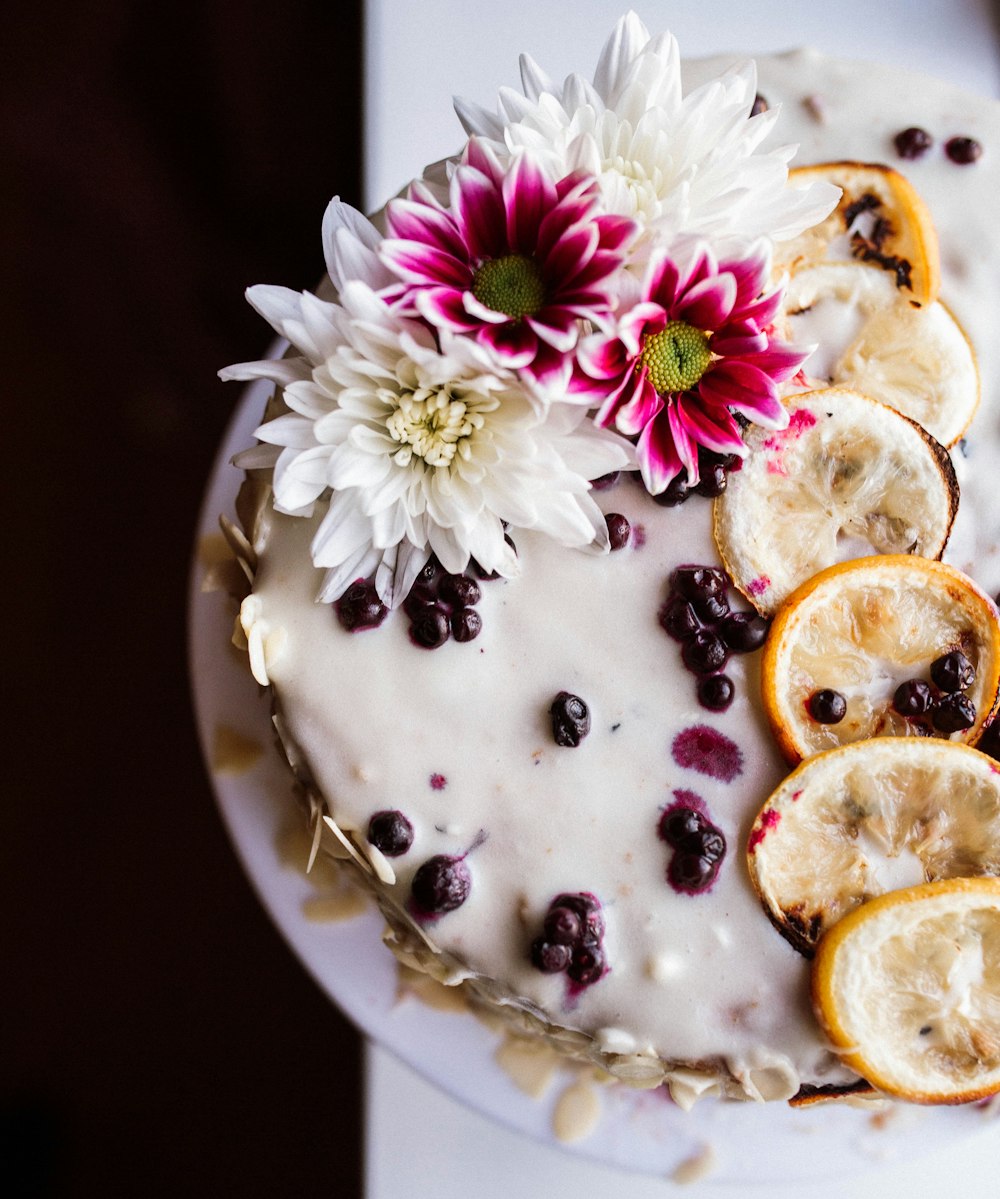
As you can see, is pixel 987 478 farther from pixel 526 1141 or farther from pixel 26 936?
pixel 26 936

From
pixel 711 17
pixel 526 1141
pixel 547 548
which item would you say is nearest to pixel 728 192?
pixel 547 548

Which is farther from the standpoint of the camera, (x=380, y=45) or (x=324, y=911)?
(x=380, y=45)

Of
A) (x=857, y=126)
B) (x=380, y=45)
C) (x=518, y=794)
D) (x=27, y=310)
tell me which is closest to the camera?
(x=518, y=794)

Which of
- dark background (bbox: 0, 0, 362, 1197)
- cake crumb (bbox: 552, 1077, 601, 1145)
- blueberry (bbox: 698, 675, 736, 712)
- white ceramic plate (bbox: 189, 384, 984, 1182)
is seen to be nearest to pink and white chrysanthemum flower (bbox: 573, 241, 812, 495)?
blueberry (bbox: 698, 675, 736, 712)

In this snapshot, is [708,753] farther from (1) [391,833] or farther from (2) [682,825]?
(1) [391,833]

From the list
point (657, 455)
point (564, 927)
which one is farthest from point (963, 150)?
point (564, 927)

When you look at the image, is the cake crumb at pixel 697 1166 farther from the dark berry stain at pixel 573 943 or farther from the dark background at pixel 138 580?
the dark background at pixel 138 580
